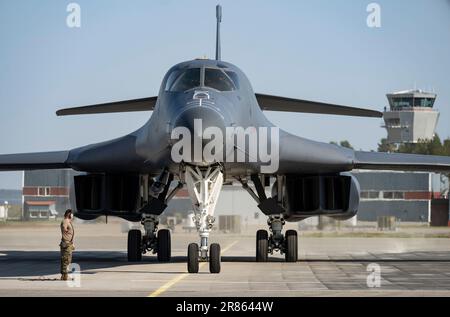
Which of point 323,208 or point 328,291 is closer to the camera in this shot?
point 328,291

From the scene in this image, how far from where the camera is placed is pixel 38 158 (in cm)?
2417

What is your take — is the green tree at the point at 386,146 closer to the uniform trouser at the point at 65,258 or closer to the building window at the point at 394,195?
the building window at the point at 394,195

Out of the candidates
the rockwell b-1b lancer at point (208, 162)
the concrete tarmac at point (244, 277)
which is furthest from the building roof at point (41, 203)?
the rockwell b-1b lancer at point (208, 162)

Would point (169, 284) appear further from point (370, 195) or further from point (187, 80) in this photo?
point (370, 195)

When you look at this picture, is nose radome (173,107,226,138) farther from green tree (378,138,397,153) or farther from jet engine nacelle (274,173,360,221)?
green tree (378,138,397,153)

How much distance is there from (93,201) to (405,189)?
41.6 m

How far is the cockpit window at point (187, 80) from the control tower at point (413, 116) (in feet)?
253

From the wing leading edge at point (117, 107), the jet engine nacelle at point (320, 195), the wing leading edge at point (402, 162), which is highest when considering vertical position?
the wing leading edge at point (117, 107)

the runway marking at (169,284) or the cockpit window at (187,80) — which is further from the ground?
the cockpit window at (187,80)

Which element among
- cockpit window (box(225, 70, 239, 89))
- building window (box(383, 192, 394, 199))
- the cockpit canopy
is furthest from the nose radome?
building window (box(383, 192, 394, 199))

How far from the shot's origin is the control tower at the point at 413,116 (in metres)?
95.1

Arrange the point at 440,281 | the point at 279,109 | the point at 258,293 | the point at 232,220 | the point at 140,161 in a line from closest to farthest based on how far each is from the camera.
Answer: the point at 258,293 → the point at 440,281 → the point at 140,161 → the point at 279,109 → the point at 232,220

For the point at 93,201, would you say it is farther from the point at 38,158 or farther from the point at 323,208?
the point at 323,208

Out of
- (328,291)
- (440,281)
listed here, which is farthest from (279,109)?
(328,291)
